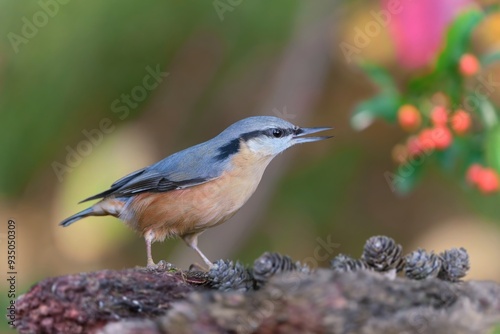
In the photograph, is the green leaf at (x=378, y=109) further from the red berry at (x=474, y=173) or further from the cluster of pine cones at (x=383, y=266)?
the cluster of pine cones at (x=383, y=266)

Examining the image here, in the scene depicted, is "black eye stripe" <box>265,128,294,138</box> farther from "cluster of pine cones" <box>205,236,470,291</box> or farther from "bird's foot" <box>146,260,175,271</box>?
"cluster of pine cones" <box>205,236,470,291</box>

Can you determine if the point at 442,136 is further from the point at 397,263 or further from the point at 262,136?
the point at 397,263

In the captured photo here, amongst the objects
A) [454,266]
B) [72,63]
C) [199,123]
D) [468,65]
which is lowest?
[454,266]

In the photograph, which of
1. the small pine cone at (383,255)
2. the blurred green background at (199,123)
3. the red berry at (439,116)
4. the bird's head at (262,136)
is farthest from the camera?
the blurred green background at (199,123)

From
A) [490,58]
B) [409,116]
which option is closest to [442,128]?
[409,116]

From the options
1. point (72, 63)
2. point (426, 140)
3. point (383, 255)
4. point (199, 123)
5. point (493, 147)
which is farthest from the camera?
point (199, 123)

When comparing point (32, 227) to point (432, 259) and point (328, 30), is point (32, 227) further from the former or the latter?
point (432, 259)

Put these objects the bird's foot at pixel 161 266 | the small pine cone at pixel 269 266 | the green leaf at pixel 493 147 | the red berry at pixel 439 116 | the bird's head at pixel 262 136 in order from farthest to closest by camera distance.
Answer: the bird's head at pixel 262 136 → the red berry at pixel 439 116 → the green leaf at pixel 493 147 → the bird's foot at pixel 161 266 → the small pine cone at pixel 269 266

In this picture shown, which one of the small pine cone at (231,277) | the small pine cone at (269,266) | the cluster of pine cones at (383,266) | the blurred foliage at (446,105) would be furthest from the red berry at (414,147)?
the small pine cone at (269,266)
